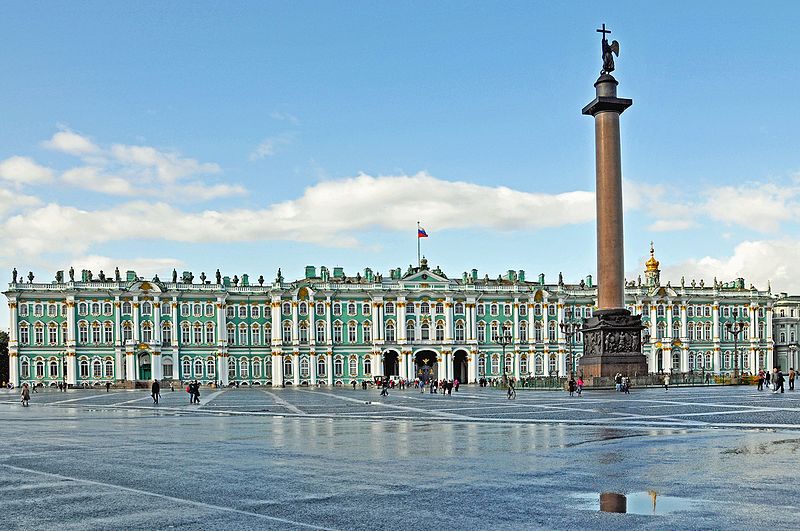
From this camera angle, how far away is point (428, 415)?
37906 millimetres

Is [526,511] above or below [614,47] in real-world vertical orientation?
below

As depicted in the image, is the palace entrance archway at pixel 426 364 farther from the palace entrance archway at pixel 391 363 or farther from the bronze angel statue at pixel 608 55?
the bronze angel statue at pixel 608 55

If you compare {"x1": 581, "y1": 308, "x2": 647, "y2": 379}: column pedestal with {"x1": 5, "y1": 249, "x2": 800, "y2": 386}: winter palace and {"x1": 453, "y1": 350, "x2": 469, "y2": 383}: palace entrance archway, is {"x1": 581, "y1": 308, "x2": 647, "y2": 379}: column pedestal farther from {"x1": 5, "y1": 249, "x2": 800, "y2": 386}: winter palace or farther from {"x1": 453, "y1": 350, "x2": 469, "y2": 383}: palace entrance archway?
{"x1": 453, "y1": 350, "x2": 469, "y2": 383}: palace entrance archway

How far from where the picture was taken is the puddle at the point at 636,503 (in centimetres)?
1278

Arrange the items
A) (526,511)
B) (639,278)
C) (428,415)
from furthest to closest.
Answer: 1. (639,278)
2. (428,415)
3. (526,511)

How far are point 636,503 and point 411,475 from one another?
459 centimetres

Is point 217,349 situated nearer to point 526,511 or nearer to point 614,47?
point 614,47

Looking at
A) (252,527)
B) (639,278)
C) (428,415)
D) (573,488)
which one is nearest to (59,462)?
(252,527)

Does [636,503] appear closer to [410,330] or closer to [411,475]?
[411,475]

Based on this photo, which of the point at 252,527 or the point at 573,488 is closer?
the point at 252,527

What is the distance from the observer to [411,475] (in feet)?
55.0

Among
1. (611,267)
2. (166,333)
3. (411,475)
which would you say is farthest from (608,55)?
(166,333)

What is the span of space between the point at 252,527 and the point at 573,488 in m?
5.32

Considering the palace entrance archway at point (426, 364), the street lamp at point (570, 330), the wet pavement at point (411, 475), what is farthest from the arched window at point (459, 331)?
the wet pavement at point (411, 475)
